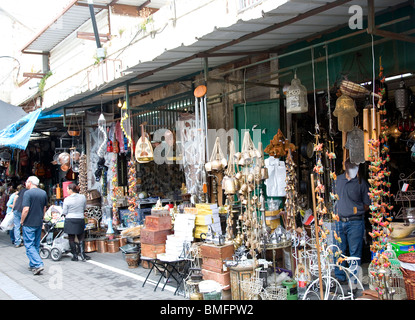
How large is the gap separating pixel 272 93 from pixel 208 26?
108 inches

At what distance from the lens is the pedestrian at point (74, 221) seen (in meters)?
9.01

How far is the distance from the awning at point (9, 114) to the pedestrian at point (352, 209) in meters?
9.50

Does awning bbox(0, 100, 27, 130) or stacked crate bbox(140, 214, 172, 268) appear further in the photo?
awning bbox(0, 100, 27, 130)

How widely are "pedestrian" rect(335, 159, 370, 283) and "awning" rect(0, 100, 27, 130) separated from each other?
9498 millimetres

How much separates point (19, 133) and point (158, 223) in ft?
16.7

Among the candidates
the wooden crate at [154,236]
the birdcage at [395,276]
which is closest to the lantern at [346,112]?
the birdcage at [395,276]

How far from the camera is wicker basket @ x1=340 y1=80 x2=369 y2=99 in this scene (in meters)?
5.36

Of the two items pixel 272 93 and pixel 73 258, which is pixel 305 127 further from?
pixel 73 258

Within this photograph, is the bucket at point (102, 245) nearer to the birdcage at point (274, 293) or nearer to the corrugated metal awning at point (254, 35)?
the corrugated metal awning at point (254, 35)

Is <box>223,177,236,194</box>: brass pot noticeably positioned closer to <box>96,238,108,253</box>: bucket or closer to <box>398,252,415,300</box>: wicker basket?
<box>398,252,415,300</box>: wicker basket

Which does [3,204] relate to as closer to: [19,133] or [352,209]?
[19,133]

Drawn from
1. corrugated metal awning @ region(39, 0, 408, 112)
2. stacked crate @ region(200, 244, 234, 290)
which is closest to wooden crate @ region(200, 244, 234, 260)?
stacked crate @ region(200, 244, 234, 290)

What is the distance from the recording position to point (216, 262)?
19.6 feet
